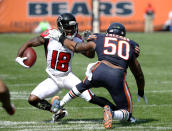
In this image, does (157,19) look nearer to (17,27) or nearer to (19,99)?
(17,27)

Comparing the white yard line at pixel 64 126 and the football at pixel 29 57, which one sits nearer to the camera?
the white yard line at pixel 64 126

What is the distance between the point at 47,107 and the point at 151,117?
1.58m

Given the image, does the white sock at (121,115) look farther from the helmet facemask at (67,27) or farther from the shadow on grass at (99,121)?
the helmet facemask at (67,27)

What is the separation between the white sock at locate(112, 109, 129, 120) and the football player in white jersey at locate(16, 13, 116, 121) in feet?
1.63

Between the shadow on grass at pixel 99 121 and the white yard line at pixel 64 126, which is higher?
the white yard line at pixel 64 126

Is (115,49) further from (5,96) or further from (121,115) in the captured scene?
(5,96)

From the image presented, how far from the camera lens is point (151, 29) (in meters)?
25.4

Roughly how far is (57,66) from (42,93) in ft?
1.58

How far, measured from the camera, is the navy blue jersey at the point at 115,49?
6172mm

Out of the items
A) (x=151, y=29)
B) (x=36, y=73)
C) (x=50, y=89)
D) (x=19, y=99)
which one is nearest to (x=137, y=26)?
(x=151, y=29)

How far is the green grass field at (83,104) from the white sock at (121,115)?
13 cm

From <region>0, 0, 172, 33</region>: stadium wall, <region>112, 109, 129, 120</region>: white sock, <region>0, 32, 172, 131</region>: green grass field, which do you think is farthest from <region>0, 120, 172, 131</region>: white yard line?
<region>0, 0, 172, 33</region>: stadium wall

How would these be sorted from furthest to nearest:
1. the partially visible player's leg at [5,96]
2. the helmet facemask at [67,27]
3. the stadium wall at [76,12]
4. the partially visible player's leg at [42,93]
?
1. the stadium wall at [76,12]
2. the helmet facemask at [67,27]
3. the partially visible player's leg at [42,93]
4. the partially visible player's leg at [5,96]

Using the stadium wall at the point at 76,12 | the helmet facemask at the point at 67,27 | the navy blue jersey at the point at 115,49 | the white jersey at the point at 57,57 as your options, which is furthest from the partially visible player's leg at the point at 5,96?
the stadium wall at the point at 76,12
